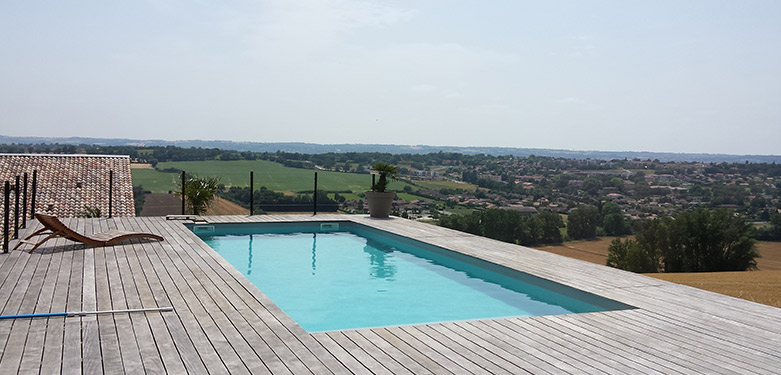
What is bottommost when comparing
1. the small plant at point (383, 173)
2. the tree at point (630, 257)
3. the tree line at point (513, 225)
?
the tree at point (630, 257)

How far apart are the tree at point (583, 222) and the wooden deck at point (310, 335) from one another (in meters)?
15.0

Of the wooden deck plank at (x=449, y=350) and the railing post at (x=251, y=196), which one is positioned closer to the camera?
the wooden deck plank at (x=449, y=350)

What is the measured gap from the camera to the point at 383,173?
10773 millimetres

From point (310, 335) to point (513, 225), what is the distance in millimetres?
13346

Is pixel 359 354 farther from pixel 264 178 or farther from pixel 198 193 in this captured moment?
pixel 264 178

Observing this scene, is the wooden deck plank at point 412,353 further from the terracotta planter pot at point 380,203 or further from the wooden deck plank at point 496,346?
the terracotta planter pot at point 380,203

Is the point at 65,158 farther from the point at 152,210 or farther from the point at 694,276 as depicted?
the point at 694,276

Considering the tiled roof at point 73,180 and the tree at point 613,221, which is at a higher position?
the tiled roof at point 73,180

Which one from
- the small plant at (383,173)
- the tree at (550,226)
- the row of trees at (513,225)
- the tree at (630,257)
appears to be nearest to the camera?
the small plant at (383,173)

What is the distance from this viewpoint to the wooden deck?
2.90m

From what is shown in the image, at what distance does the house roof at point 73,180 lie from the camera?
47.5ft

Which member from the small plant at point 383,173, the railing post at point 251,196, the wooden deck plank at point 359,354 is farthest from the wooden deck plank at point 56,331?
the railing post at point 251,196

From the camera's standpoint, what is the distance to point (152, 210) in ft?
39.2

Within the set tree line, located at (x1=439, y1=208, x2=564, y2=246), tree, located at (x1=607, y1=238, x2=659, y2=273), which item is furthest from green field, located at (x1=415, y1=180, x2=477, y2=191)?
tree, located at (x1=607, y1=238, x2=659, y2=273)
